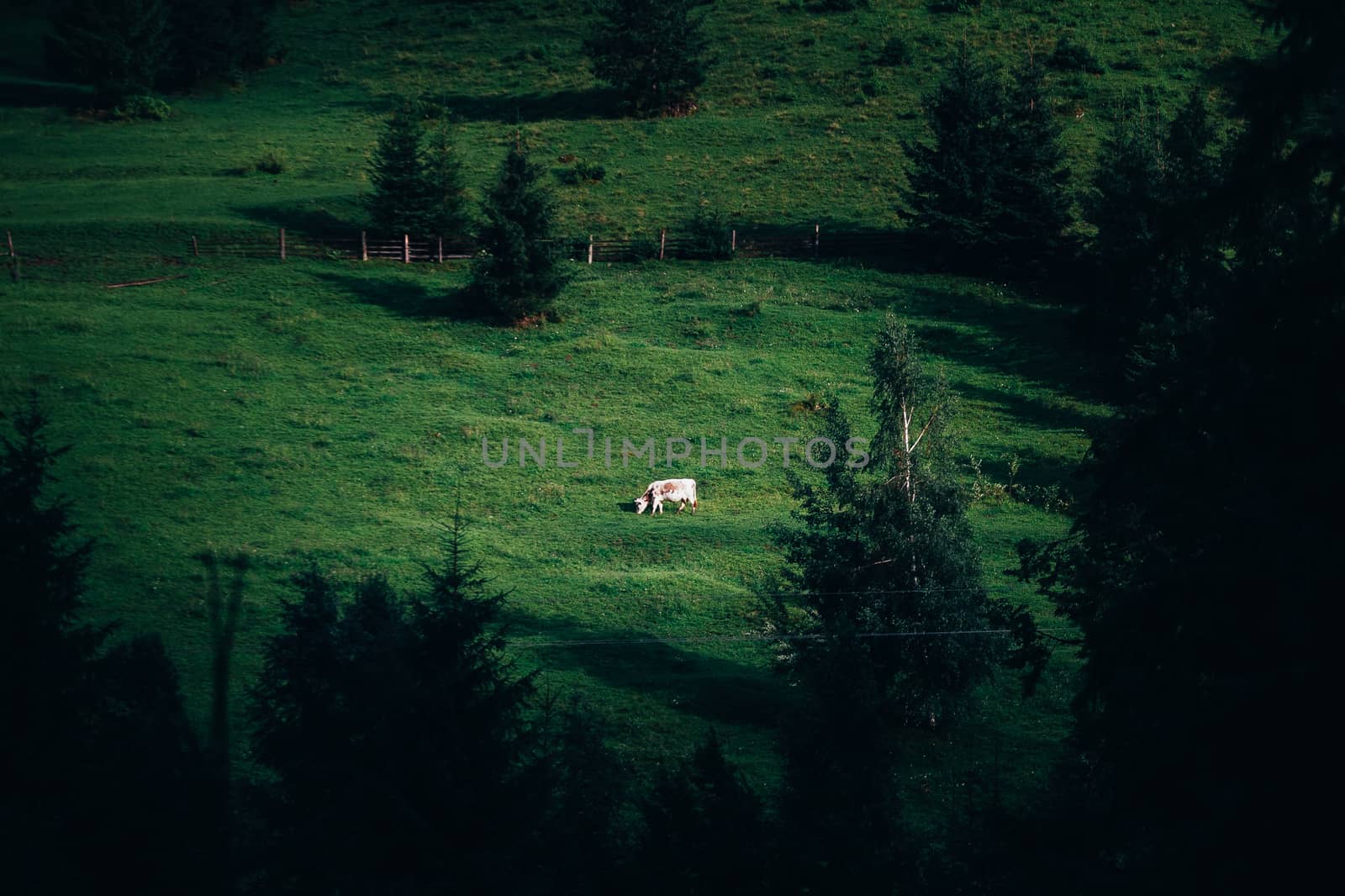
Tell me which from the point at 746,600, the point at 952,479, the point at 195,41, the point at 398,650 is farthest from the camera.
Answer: the point at 195,41

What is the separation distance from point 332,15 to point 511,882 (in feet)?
314

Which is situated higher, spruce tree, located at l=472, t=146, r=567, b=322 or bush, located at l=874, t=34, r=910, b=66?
bush, located at l=874, t=34, r=910, b=66

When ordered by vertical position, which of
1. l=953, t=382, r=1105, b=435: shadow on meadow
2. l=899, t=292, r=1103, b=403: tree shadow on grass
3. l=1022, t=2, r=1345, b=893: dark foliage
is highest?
l=899, t=292, r=1103, b=403: tree shadow on grass

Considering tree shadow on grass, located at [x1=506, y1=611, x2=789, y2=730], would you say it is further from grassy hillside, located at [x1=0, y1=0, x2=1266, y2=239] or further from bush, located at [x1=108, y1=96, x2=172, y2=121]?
bush, located at [x1=108, y1=96, x2=172, y2=121]

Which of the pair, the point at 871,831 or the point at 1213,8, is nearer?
the point at 871,831

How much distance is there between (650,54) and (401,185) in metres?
25.3

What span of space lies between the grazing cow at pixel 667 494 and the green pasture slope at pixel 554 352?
1.85 feet

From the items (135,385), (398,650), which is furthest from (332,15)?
(398,650)

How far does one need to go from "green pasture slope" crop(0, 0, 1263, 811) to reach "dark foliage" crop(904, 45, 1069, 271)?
2.56 metres

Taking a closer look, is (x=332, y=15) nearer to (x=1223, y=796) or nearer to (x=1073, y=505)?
(x=1073, y=505)

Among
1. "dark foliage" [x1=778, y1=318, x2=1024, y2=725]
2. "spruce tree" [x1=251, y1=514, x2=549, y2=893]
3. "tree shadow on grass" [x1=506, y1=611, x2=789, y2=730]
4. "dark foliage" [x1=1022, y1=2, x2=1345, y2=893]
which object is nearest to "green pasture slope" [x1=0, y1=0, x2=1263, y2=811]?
"tree shadow on grass" [x1=506, y1=611, x2=789, y2=730]

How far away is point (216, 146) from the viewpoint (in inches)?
2648

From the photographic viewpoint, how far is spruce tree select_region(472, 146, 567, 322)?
46.0m

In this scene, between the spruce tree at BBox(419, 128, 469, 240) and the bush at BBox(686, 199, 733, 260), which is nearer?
the spruce tree at BBox(419, 128, 469, 240)
